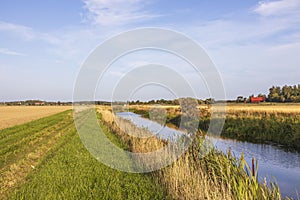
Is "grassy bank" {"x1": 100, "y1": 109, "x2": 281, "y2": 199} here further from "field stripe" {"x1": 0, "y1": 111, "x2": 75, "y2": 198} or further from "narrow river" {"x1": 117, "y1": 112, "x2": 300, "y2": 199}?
"field stripe" {"x1": 0, "y1": 111, "x2": 75, "y2": 198}

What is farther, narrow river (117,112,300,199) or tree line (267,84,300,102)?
tree line (267,84,300,102)

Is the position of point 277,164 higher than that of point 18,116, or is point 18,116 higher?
point 18,116

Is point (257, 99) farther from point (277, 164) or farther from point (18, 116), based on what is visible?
point (277, 164)

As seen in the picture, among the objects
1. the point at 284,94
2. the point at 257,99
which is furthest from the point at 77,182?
the point at 284,94

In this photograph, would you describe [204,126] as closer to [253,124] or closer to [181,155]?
[253,124]

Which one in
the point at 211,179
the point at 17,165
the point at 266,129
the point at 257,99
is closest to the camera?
the point at 211,179

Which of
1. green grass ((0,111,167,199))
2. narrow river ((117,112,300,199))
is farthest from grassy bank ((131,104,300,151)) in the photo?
green grass ((0,111,167,199))

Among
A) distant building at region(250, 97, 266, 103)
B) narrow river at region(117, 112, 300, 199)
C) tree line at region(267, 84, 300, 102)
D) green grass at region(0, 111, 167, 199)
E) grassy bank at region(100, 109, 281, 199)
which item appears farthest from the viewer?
distant building at region(250, 97, 266, 103)

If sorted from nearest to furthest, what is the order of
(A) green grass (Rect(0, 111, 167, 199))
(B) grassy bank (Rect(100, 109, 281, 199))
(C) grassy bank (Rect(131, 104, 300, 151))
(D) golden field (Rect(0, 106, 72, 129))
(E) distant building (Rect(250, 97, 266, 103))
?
(B) grassy bank (Rect(100, 109, 281, 199)) < (A) green grass (Rect(0, 111, 167, 199)) < (C) grassy bank (Rect(131, 104, 300, 151)) < (D) golden field (Rect(0, 106, 72, 129)) < (E) distant building (Rect(250, 97, 266, 103))

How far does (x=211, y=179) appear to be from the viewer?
6.77m

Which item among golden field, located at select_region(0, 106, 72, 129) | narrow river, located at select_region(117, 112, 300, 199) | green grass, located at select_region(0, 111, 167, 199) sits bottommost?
narrow river, located at select_region(117, 112, 300, 199)

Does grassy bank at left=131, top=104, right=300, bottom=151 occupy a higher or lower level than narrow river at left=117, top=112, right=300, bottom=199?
higher

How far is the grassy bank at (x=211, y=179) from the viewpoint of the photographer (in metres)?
5.38

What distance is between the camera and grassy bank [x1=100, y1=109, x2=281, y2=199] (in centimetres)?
538
